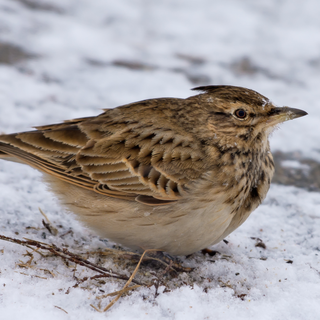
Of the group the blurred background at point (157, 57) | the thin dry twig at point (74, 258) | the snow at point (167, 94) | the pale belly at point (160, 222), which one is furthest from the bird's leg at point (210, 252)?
the blurred background at point (157, 57)

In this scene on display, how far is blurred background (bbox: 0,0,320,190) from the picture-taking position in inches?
286

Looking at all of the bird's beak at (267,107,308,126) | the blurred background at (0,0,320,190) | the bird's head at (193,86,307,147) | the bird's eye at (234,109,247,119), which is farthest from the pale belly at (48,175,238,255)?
the blurred background at (0,0,320,190)

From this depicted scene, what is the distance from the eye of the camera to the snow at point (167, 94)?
353 centimetres

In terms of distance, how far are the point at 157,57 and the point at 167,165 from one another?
232 inches

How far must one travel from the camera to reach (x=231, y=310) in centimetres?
347

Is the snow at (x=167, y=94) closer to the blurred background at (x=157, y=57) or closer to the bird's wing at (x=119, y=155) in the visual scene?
the blurred background at (x=157, y=57)

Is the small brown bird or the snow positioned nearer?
the snow

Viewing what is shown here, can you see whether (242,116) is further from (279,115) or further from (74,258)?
(74,258)

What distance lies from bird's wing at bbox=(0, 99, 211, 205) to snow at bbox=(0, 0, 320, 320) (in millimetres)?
553

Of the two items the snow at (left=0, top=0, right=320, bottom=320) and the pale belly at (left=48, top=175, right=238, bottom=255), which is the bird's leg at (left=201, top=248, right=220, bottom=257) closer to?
the snow at (left=0, top=0, right=320, bottom=320)

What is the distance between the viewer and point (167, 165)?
404 centimetres

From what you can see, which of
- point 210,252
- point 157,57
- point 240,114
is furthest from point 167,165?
point 157,57

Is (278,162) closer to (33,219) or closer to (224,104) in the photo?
(224,104)

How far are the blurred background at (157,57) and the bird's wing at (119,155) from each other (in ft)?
7.08
